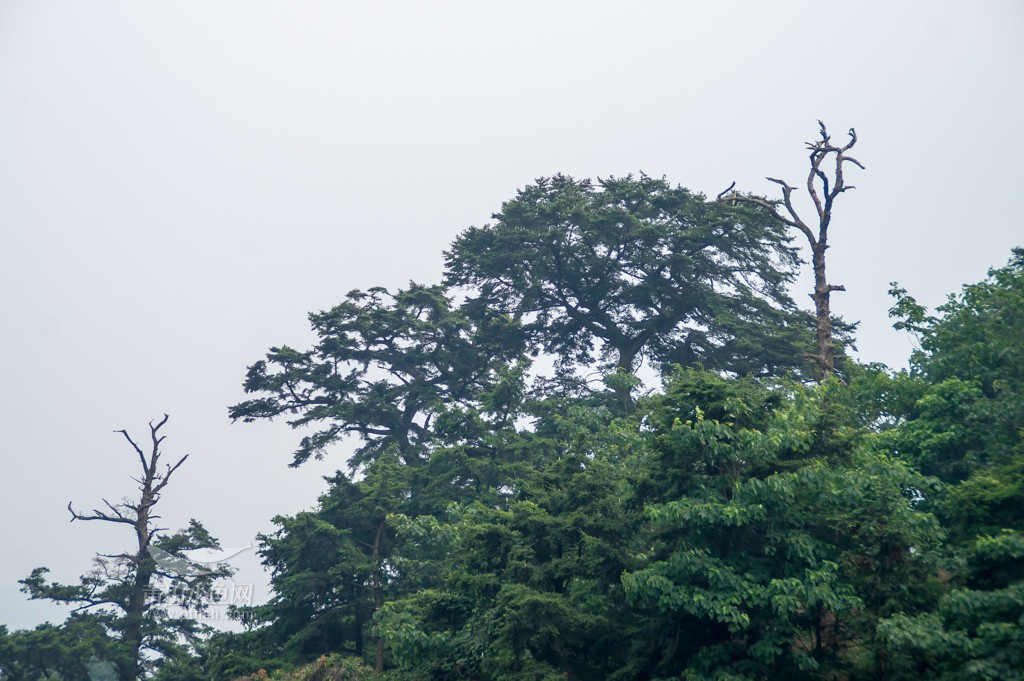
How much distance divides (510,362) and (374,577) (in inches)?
558

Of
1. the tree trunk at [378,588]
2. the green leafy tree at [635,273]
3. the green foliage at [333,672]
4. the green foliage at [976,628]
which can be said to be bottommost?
the green foliage at [976,628]

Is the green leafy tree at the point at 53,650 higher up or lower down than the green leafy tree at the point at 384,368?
lower down

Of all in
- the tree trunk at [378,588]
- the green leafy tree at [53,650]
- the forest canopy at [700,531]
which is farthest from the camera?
the green leafy tree at [53,650]

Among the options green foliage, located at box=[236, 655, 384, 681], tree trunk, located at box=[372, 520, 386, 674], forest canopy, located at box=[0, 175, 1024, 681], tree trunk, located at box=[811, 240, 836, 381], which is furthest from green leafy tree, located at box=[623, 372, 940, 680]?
tree trunk, located at box=[811, 240, 836, 381]

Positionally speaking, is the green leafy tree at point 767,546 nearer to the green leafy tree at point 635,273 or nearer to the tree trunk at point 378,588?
the tree trunk at point 378,588

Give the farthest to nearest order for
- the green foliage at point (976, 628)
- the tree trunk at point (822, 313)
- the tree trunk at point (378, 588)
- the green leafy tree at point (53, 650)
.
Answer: the green leafy tree at point (53, 650), the tree trunk at point (822, 313), the tree trunk at point (378, 588), the green foliage at point (976, 628)

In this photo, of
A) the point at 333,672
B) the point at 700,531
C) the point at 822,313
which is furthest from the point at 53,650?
the point at 822,313

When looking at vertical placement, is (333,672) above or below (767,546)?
below

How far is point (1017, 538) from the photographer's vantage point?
10.8m

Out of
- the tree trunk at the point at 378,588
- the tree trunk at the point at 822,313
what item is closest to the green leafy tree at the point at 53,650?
the tree trunk at the point at 378,588

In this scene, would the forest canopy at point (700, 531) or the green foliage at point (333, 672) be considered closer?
the forest canopy at point (700, 531)

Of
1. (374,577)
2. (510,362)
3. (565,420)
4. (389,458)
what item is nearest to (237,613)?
(374,577)

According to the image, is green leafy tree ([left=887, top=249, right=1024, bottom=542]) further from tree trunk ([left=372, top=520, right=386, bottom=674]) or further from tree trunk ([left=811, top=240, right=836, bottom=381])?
tree trunk ([left=372, top=520, right=386, bottom=674])

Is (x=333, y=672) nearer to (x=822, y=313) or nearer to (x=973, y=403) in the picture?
(x=973, y=403)
